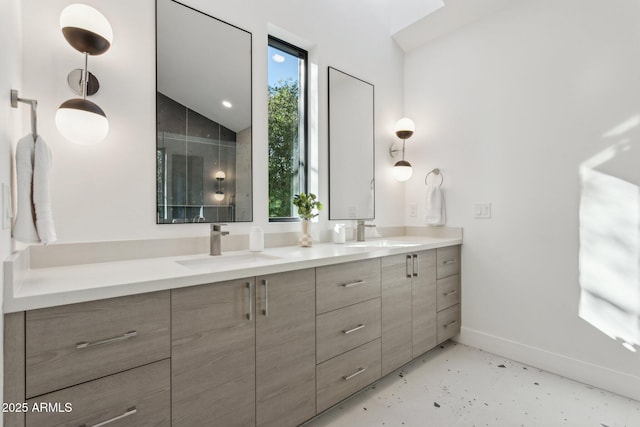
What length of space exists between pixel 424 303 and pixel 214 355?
1525 millimetres

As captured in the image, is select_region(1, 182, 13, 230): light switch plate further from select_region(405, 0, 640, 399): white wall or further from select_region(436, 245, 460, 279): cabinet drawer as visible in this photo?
select_region(405, 0, 640, 399): white wall

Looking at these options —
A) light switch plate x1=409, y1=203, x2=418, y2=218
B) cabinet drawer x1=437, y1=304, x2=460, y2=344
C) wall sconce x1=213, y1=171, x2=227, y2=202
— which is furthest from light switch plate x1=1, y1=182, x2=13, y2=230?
light switch plate x1=409, y1=203, x2=418, y2=218

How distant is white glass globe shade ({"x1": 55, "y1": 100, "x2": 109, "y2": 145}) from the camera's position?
3.80 ft

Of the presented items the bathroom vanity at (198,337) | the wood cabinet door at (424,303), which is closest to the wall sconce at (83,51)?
the bathroom vanity at (198,337)

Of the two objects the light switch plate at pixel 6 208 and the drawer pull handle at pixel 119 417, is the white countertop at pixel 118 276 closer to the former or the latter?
the light switch plate at pixel 6 208

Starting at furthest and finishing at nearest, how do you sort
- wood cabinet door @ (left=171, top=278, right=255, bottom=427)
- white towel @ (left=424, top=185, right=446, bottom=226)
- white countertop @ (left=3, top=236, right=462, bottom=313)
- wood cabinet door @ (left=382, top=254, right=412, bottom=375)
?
white towel @ (left=424, top=185, right=446, bottom=226)
wood cabinet door @ (left=382, top=254, right=412, bottom=375)
wood cabinet door @ (left=171, top=278, right=255, bottom=427)
white countertop @ (left=3, top=236, right=462, bottom=313)

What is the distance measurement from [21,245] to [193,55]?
1199mm

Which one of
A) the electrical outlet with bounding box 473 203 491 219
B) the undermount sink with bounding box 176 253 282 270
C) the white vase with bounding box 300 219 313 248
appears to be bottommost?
the undermount sink with bounding box 176 253 282 270

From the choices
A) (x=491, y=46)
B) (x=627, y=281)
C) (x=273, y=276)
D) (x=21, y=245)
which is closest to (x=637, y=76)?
(x=491, y=46)

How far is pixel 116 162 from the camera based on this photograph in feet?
4.63

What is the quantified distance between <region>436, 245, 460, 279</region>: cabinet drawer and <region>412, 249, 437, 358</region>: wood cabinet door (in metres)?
0.08

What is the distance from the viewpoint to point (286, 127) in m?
2.16

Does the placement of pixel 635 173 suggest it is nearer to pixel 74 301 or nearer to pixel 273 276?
pixel 273 276

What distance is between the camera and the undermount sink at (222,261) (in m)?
1.47
